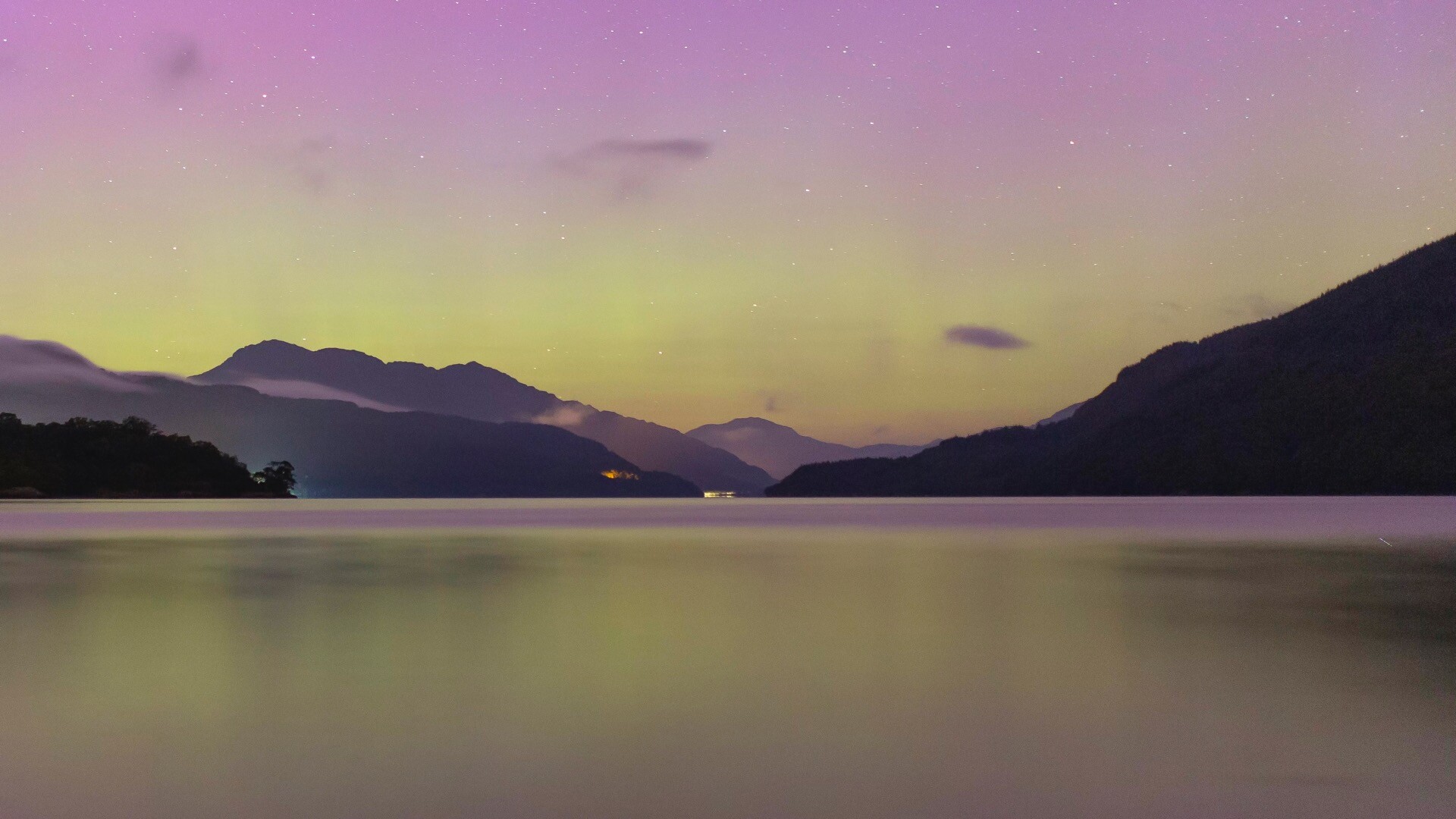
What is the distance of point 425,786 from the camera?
8547 mm

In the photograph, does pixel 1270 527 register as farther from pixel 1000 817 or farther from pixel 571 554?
pixel 1000 817

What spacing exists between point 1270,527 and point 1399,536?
16876 millimetres

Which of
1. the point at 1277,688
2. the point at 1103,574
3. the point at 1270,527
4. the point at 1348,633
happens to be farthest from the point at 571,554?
the point at 1270,527

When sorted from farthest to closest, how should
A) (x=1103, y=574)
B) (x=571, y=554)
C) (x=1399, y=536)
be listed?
(x=1399, y=536)
(x=571, y=554)
(x=1103, y=574)

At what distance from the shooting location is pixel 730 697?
12.5 m

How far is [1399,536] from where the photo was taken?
5450 cm

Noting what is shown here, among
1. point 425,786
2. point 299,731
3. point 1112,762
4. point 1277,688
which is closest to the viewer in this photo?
point 425,786

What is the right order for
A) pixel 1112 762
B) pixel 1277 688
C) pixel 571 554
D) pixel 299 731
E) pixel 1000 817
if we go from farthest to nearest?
1. pixel 571 554
2. pixel 1277 688
3. pixel 299 731
4. pixel 1112 762
5. pixel 1000 817

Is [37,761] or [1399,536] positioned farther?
[1399,536]

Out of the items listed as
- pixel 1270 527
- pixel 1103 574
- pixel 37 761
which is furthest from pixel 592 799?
pixel 1270 527

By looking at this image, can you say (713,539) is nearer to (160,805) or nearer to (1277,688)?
(1277,688)

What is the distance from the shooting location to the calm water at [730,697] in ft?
27.5

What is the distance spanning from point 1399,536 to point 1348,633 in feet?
141

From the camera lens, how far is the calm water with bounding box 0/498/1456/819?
27.5 feet
